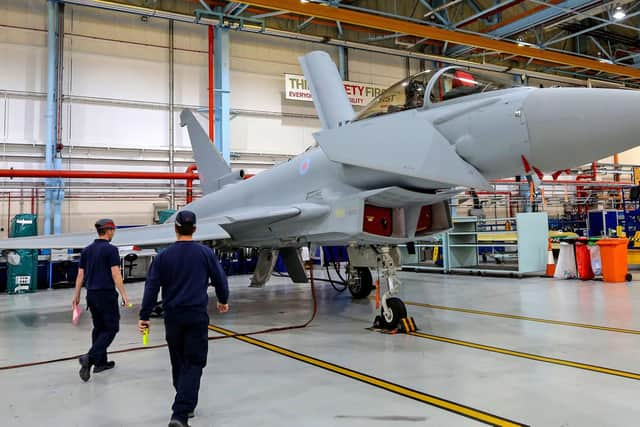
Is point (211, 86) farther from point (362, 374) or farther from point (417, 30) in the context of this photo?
point (362, 374)

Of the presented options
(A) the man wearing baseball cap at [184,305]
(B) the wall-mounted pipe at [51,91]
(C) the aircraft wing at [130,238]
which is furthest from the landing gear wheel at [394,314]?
(B) the wall-mounted pipe at [51,91]

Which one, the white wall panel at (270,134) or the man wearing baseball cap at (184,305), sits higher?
the white wall panel at (270,134)

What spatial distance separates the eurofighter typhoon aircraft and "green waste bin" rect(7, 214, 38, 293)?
18.8 feet

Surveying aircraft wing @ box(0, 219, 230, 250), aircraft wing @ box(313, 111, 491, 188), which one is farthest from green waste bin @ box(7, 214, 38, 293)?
aircraft wing @ box(313, 111, 491, 188)

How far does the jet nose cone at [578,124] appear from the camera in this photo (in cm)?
388

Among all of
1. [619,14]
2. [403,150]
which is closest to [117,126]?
[403,150]

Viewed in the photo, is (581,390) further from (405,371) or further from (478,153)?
(478,153)

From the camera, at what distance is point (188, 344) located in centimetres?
291

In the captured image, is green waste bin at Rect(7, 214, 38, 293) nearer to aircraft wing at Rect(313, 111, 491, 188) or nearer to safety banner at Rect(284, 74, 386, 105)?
safety banner at Rect(284, 74, 386, 105)

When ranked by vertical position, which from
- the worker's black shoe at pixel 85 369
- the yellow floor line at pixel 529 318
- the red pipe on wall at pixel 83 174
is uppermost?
the red pipe on wall at pixel 83 174

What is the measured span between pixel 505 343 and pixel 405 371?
159 cm

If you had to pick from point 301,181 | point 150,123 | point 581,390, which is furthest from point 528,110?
point 150,123

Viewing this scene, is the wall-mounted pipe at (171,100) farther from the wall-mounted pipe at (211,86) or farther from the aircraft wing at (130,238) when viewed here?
the aircraft wing at (130,238)

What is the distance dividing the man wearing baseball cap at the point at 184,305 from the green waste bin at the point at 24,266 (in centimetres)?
1049
